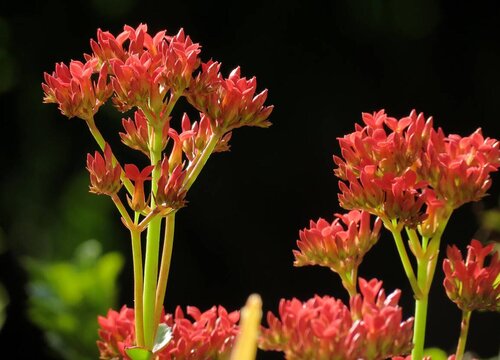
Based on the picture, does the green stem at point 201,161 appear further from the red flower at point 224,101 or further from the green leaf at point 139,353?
the green leaf at point 139,353

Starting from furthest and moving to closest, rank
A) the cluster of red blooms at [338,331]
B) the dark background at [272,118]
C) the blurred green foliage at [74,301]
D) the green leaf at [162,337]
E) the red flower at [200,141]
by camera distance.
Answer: the dark background at [272,118] → the blurred green foliage at [74,301] → the red flower at [200,141] → the green leaf at [162,337] → the cluster of red blooms at [338,331]

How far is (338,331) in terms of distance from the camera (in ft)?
2.04

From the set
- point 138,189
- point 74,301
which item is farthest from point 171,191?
point 74,301

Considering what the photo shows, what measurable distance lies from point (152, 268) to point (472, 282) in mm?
249

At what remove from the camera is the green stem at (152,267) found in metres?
0.75

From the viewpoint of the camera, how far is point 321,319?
25.2 inches

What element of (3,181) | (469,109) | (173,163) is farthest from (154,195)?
(469,109)

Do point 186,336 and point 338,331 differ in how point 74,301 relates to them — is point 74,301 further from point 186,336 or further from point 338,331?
point 338,331

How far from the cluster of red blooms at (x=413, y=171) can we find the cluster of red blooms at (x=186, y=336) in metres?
0.14

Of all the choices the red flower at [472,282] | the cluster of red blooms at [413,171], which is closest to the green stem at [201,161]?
the cluster of red blooms at [413,171]

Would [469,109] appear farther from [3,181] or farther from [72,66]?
[72,66]

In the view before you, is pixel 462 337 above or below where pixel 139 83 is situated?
below

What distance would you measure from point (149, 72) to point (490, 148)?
275 mm

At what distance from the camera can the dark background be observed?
216 centimetres
